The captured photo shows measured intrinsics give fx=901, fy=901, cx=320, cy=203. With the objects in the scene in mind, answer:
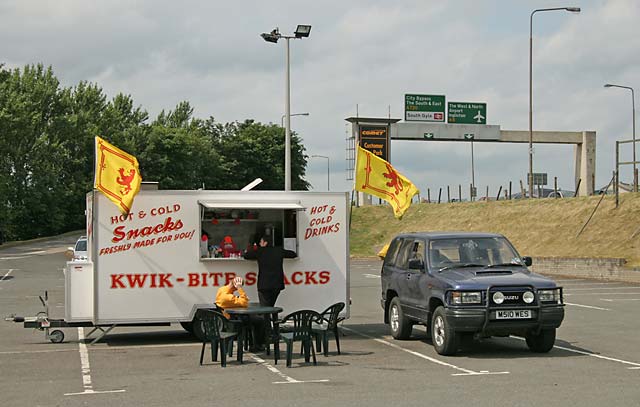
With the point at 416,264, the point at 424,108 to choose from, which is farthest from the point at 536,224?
the point at 416,264

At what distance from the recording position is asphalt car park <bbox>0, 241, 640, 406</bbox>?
9.94 metres

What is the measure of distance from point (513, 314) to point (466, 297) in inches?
27.9

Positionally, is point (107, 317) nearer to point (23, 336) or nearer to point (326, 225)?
point (23, 336)

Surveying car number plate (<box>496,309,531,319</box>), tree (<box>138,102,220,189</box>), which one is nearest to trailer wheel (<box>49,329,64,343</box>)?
car number plate (<box>496,309,531,319</box>)

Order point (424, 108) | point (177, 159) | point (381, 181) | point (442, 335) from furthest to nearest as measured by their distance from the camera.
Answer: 1. point (177, 159)
2. point (424, 108)
3. point (381, 181)
4. point (442, 335)

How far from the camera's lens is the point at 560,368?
477 inches

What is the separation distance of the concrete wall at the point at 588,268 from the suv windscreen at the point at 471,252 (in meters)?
18.1

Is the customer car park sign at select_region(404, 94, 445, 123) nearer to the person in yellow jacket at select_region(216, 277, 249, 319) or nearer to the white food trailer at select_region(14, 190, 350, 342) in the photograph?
the white food trailer at select_region(14, 190, 350, 342)

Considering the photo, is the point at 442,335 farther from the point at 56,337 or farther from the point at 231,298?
the point at 56,337

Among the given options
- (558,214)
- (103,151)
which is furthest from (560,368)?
(558,214)

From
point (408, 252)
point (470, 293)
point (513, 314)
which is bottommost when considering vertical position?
point (513, 314)

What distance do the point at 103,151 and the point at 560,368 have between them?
27.1ft

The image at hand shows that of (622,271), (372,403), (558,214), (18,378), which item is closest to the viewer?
(372,403)

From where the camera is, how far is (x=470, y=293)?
13.1 meters
